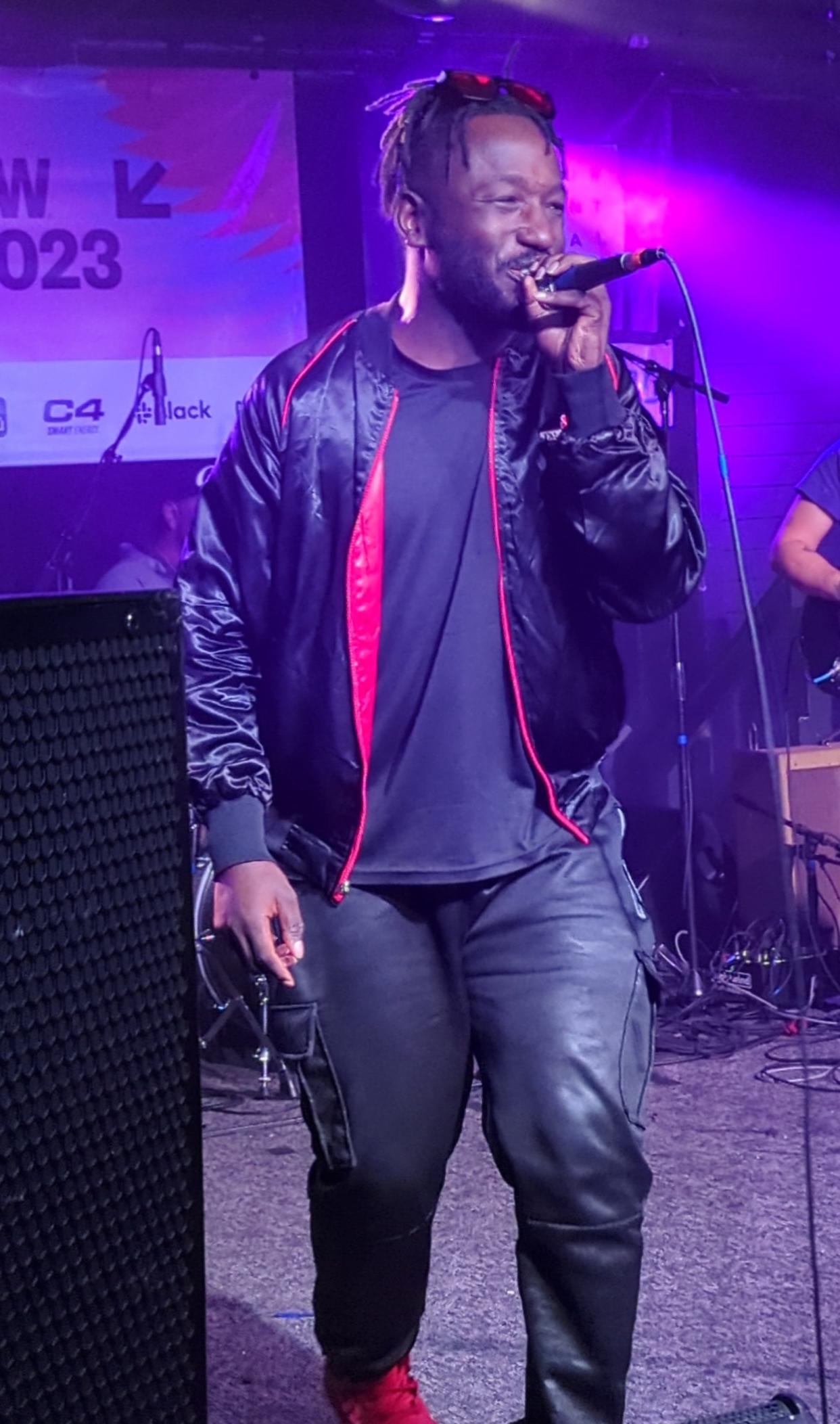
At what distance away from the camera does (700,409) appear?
8.03 meters

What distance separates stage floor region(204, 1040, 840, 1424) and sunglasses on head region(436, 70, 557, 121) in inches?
87.4

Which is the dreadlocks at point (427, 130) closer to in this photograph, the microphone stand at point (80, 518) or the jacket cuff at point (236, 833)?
the jacket cuff at point (236, 833)

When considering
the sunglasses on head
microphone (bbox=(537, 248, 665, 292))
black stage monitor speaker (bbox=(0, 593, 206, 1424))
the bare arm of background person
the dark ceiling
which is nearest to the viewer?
black stage monitor speaker (bbox=(0, 593, 206, 1424))

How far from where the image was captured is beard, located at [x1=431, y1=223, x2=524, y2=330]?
238 cm

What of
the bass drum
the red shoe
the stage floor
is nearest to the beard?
the red shoe

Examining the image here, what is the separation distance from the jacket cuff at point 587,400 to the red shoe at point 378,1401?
4.70 ft

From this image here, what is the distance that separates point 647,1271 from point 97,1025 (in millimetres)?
2720

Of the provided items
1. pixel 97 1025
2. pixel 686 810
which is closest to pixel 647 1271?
pixel 97 1025

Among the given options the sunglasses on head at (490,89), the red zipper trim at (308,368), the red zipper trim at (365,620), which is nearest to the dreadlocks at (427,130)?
the sunglasses on head at (490,89)

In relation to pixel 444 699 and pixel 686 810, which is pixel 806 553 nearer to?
pixel 686 810

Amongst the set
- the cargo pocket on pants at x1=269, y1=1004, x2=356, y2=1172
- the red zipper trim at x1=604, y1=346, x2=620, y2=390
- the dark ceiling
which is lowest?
the cargo pocket on pants at x1=269, y1=1004, x2=356, y2=1172

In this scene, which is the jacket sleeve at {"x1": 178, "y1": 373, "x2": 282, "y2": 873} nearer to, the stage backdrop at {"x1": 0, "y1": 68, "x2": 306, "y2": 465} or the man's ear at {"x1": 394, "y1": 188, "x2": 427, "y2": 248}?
the man's ear at {"x1": 394, "y1": 188, "x2": 427, "y2": 248}

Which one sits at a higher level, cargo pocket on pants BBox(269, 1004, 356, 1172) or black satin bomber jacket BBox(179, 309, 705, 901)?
black satin bomber jacket BBox(179, 309, 705, 901)

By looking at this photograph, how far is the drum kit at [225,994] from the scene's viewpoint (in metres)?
5.40
